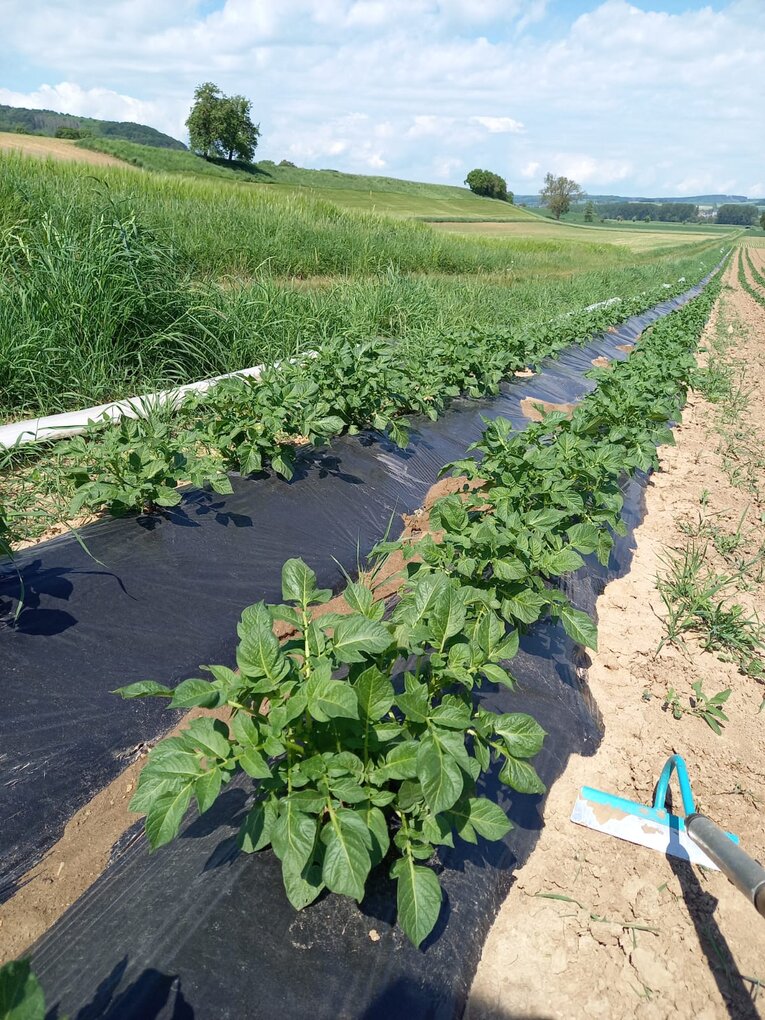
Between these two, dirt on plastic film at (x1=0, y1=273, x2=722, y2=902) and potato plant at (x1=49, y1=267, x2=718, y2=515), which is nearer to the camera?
dirt on plastic film at (x1=0, y1=273, x2=722, y2=902)

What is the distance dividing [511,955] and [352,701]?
845 millimetres

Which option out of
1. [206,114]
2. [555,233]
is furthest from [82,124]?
[555,233]

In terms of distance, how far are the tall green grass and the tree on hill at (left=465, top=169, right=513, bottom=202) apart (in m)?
77.0

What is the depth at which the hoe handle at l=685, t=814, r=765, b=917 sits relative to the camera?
3.67 feet

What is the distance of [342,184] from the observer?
48.4 m

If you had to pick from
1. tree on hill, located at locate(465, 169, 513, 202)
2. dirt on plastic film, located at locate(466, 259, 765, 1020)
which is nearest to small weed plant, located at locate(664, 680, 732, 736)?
dirt on plastic film, located at locate(466, 259, 765, 1020)

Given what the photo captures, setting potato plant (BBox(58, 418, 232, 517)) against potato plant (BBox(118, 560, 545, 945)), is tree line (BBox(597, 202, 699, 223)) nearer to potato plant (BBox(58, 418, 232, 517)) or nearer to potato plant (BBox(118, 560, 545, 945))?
potato plant (BBox(58, 418, 232, 517))

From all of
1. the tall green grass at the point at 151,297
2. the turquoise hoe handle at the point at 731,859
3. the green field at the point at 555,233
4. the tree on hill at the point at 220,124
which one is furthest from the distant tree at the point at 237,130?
the turquoise hoe handle at the point at 731,859

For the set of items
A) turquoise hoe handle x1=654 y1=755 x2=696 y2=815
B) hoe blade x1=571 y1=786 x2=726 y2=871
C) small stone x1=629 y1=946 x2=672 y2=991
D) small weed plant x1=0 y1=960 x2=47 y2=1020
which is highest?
small weed plant x1=0 y1=960 x2=47 y2=1020

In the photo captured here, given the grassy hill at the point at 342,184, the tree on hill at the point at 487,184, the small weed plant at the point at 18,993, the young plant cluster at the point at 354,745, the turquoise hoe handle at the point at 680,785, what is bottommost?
the turquoise hoe handle at the point at 680,785

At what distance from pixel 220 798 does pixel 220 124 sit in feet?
190

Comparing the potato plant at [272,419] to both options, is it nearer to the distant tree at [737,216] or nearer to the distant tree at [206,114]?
the distant tree at [206,114]

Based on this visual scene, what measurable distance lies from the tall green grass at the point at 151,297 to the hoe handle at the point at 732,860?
3.50 m

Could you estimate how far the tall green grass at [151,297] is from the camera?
A: 364 cm
